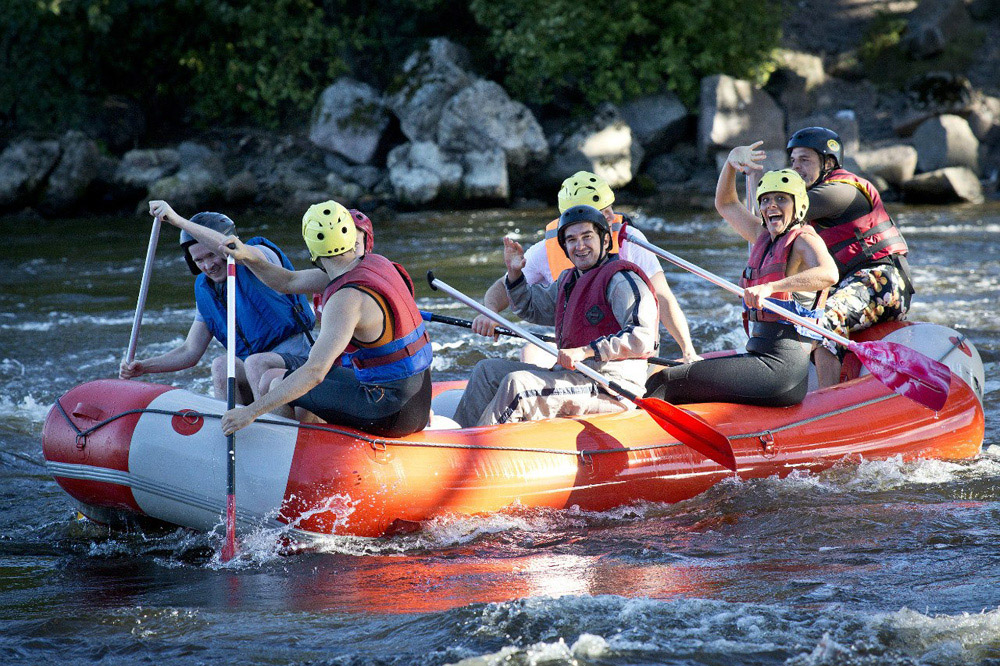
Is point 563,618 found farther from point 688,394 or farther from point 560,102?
point 560,102

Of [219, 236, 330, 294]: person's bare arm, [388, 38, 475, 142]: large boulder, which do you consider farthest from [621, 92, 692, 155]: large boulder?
[219, 236, 330, 294]: person's bare arm

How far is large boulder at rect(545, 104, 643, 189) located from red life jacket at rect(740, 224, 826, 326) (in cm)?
1211

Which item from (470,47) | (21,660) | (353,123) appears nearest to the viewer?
(21,660)

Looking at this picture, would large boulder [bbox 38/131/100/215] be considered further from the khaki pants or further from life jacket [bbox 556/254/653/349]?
life jacket [bbox 556/254/653/349]

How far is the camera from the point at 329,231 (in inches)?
173

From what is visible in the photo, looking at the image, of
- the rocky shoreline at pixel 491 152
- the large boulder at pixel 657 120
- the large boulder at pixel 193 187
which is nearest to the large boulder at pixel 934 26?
the rocky shoreline at pixel 491 152

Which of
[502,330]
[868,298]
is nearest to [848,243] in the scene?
[868,298]

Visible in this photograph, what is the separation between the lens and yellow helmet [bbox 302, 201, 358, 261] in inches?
173

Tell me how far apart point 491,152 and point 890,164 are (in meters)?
6.21

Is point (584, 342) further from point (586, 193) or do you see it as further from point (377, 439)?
point (377, 439)

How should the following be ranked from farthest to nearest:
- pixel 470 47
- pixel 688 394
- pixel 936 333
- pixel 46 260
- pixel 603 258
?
pixel 470 47 < pixel 46 260 < pixel 936 333 < pixel 688 394 < pixel 603 258

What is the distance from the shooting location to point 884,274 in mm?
6000

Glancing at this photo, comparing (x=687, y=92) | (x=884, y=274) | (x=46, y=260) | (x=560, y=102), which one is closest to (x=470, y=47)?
(x=560, y=102)

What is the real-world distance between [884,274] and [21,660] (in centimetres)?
463
